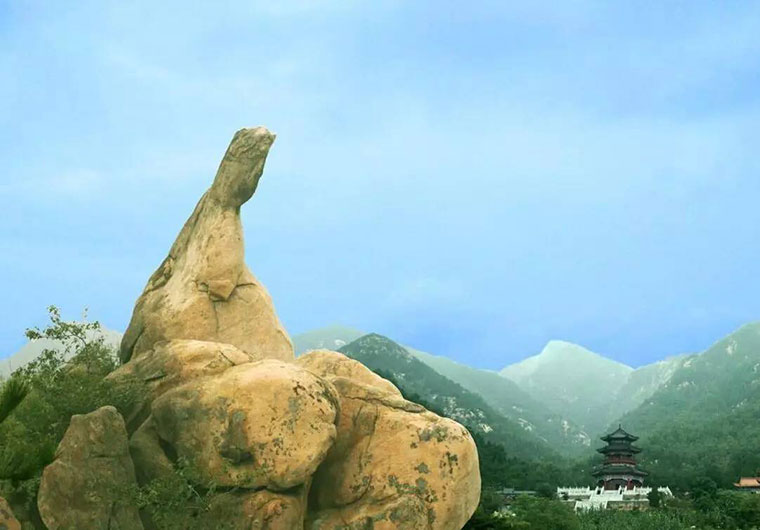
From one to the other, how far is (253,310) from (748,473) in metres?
55.0

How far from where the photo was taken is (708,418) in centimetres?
11962

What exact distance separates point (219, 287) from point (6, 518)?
5834 millimetres

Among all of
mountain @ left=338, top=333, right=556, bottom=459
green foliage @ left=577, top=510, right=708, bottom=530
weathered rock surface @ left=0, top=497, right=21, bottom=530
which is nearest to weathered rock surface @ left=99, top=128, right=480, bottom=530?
weathered rock surface @ left=0, top=497, right=21, bottom=530

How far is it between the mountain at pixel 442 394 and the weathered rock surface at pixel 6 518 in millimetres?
91078

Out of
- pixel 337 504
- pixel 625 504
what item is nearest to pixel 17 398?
pixel 337 504

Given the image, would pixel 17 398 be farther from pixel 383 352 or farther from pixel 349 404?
pixel 383 352

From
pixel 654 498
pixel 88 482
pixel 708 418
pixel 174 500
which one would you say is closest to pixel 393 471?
pixel 174 500

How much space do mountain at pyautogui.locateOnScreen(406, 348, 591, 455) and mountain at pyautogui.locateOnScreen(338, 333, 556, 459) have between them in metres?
15.9

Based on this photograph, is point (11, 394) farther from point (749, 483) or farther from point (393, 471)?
point (749, 483)

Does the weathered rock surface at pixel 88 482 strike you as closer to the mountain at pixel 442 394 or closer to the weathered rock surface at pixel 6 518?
the weathered rock surface at pixel 6 518

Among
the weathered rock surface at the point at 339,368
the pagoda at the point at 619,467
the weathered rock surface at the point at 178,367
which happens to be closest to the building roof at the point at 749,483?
the pagoda at the point at 619,467

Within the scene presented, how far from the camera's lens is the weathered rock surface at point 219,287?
17.9 meters

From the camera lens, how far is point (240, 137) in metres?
18.9

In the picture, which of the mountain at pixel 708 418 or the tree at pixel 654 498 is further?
the mountain at pixel 708 418
